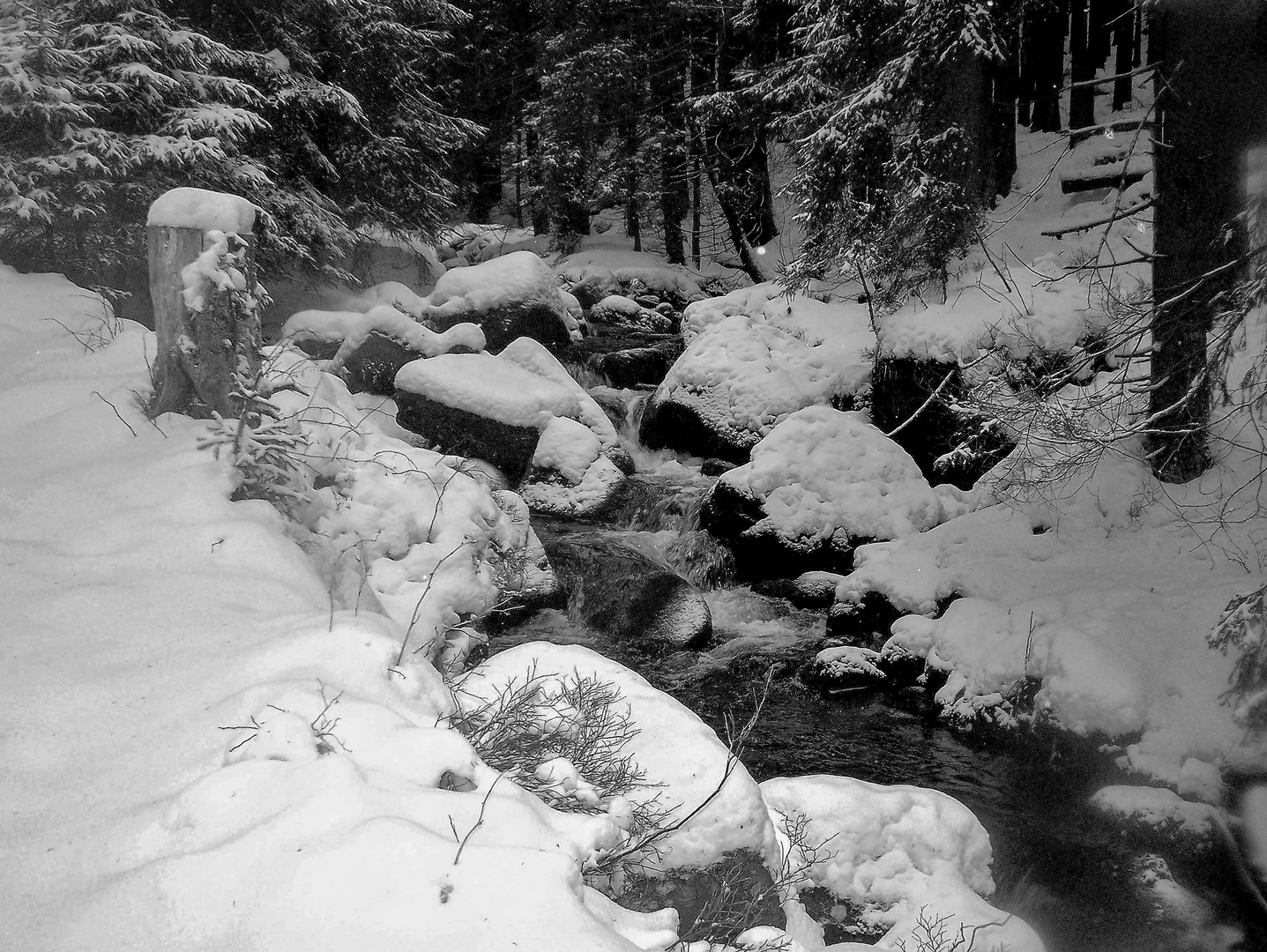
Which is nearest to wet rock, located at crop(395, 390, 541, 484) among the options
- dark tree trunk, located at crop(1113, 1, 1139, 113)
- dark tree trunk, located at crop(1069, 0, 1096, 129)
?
dark tree trunk, located at crop(1069, 0, 1096, 129)

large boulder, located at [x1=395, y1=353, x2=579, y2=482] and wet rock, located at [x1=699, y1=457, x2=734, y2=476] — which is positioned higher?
large boulder, located at [x1=395, y1=353, x2=579, y2=482]

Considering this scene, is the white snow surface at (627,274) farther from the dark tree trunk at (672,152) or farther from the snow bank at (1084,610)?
the snow bank at (1084,610)

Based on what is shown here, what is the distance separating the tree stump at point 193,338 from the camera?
13.3ft

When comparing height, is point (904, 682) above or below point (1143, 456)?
below

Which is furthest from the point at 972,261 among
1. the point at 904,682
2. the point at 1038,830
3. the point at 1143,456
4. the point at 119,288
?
the point at 119,288

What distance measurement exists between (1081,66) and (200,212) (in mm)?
21636

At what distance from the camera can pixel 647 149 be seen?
19.0 metres

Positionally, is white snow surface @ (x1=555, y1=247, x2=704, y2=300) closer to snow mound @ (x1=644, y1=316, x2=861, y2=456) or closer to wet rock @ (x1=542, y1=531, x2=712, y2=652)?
snow mound @ (x1=644, y1=316, x2=861, y2=456)

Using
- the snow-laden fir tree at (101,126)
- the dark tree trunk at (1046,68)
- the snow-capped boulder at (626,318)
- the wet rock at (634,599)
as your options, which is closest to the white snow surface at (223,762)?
the wet rock at (634,599)

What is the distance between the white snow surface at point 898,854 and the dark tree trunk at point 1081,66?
1754cm

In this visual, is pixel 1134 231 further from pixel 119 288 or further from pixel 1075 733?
pixel 119 288

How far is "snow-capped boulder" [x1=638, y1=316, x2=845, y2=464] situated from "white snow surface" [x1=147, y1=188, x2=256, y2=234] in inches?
293

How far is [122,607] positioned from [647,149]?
18081 millimetres

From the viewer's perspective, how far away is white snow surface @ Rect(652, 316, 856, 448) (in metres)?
10.8
